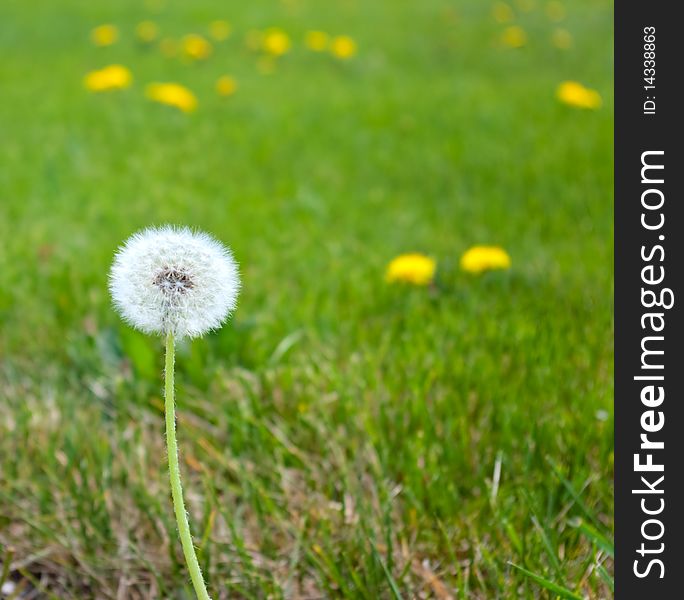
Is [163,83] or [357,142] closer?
[357,142]

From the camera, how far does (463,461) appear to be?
1.88 m

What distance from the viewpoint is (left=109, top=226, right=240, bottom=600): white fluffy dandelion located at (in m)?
1.11

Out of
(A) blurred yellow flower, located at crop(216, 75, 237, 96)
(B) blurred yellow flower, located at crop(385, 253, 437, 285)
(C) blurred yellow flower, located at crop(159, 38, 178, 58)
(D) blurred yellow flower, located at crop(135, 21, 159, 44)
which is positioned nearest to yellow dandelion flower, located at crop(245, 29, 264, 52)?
(C) blurred yellow flower, located at crop(159, 38, 178, 58)

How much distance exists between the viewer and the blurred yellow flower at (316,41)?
700cm

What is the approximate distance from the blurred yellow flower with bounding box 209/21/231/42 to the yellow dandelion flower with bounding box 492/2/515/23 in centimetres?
295

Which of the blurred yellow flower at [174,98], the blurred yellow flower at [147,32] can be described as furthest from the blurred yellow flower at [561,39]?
the blurred yellow flower at [174,98]

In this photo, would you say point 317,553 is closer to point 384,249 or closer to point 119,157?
point 384,249

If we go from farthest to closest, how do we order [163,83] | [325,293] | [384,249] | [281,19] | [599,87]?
1. [281,19]
2. [599,87]
3. [163,83]
4. [384,249]
5. [325,293]

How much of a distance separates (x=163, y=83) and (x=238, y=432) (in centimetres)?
453

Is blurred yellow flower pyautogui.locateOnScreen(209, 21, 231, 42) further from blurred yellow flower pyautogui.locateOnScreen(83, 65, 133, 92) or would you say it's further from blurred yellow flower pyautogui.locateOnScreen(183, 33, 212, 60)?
blurred yellow flower pyautogui.locateOnScreen(83, 65, 133, 92)

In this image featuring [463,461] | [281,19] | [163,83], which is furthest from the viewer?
[281,19]

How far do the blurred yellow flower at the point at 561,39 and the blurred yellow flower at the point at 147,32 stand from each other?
11.8 ft
